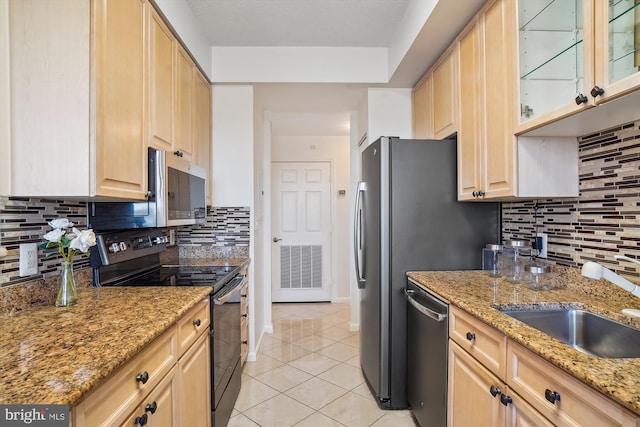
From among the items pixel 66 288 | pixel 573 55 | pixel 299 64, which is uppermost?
pixel 299 64

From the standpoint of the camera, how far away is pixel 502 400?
1.09 metres

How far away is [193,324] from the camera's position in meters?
1.47

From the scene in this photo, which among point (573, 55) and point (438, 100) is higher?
point (438, 100)

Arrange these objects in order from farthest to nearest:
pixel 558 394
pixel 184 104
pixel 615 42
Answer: pixel 184 104
pixel 615 42
pixel 558 394

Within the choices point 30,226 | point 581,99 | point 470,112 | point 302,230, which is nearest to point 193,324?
point 30,226

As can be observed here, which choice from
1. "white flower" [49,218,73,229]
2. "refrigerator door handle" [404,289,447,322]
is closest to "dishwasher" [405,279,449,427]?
"refrigerator door handle" [404,289,447,322]

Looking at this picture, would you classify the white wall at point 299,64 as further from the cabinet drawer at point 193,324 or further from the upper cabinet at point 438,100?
the cabinet drawer at point 193,324

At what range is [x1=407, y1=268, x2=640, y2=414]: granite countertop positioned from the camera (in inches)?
29.2

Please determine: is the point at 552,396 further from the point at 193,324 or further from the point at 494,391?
the point at 193,324

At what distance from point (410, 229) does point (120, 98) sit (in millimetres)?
1667

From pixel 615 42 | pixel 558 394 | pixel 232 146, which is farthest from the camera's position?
pixel 232 146

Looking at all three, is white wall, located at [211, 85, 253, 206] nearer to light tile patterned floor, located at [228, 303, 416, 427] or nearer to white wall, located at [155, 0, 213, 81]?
white wall, located at [155, 0, 213, 81]

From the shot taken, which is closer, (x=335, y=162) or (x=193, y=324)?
(x=193, y=324)

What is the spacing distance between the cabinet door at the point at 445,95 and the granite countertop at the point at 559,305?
99cm
